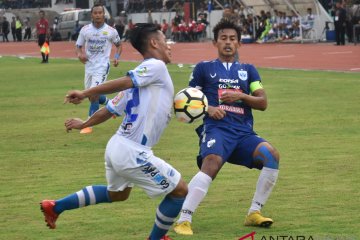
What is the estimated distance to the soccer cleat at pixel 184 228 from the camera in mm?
9703

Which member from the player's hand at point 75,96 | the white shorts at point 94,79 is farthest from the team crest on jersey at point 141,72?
the white shorts at point 94,79

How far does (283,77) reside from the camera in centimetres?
3095

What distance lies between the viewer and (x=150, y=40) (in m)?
8.92

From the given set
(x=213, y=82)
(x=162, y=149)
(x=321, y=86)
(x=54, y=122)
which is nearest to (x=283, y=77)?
(x=321, y=86)

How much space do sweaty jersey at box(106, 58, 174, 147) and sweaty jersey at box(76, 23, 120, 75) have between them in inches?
452

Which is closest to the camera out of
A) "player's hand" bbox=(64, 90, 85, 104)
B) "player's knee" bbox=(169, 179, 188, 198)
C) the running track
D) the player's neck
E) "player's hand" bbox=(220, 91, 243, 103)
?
"player's hand" bbox=(64, 90, 85, 104)

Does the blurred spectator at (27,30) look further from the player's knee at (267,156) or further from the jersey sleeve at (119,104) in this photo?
the jersey sleeve at (119,104)

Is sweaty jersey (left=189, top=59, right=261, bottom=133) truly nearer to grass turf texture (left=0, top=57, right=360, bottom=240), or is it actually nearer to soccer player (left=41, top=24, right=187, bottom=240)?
grass turf texture (left=0, top=57, right=360, bottom=240)

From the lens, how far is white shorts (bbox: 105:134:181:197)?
340 inches

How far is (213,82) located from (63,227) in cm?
206

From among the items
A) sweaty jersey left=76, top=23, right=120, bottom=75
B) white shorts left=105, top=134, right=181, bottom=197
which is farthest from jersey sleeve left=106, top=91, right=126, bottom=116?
sweaty jersey left=76, top=23, right=120, bottom=75

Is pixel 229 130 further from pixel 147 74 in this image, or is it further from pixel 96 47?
pixel 96 47

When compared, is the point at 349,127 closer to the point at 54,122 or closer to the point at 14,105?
the point at 54,122

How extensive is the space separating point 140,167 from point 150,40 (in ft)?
3.68
